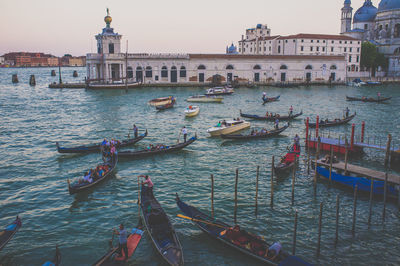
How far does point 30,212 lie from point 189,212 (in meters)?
7.53

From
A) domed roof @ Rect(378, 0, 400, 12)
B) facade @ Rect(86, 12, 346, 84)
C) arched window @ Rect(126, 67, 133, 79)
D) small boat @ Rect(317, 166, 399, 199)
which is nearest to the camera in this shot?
small boat @ Rect(317, 166, 399, 199)

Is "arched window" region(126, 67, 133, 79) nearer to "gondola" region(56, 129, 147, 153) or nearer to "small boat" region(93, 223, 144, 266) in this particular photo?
"gondola" region(56, 129, 147, 153)

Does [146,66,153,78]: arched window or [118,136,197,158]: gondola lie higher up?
[146,66,153,78]: arched window

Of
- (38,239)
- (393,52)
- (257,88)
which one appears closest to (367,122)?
(38,239)

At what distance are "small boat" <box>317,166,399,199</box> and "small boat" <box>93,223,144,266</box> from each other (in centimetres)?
1096

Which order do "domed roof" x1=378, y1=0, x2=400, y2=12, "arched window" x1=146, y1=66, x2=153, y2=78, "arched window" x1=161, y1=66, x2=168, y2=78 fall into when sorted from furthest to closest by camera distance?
"domed roof" x1=378, y1=0, x2=400, y2=12, "arched window" x1=161, y1=66, x2=168, y2=78, "arched window" x1=146, y1=66, x2=153, y2=78

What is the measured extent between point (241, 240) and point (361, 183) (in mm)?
8554

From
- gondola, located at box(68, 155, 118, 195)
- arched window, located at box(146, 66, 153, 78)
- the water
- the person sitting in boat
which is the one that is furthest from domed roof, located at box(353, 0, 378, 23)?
the person sitting in boat

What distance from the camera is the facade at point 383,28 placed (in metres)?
90.2

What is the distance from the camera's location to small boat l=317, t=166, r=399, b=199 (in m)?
16.8

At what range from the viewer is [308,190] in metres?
18.2

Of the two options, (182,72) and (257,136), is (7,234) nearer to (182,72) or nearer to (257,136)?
(257,136)

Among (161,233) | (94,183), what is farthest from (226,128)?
(161,233)

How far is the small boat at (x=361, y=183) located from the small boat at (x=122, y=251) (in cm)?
1096
